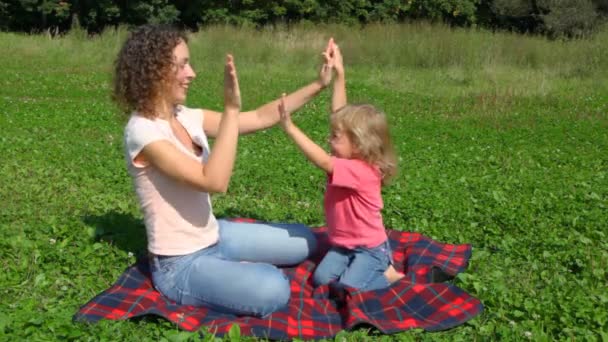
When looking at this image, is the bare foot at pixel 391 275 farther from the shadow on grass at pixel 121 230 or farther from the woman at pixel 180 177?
the shadow on grass at pixel 121 230

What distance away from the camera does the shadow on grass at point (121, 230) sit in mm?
5340

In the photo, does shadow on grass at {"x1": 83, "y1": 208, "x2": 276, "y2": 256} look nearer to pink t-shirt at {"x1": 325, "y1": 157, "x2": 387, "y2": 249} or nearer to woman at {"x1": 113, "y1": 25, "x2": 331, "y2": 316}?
woman at {"x1": 113, "y1": 25, "x2": 331, "y2": 316}

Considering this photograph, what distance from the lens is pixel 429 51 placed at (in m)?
19.1

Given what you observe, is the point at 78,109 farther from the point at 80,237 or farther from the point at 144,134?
the point at 144,134

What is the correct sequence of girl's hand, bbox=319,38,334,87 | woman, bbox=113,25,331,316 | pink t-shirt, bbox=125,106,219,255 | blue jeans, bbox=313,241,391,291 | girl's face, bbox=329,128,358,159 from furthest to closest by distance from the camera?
girl's hand, bbox=319,38,334,87
girl's face, bbox=329,128,358,159
blue jeans, bbox=313,241,391,291
pink t-shirt, bbox=125,106,219,255
woman, bbox=113,25,331,316

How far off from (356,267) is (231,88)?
54.7 inches

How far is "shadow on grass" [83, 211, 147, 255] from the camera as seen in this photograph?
5.34 metres

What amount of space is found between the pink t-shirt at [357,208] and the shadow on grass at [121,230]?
52.8 inches

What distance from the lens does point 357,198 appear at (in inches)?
188

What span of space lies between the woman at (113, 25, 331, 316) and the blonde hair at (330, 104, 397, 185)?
2.49 feet

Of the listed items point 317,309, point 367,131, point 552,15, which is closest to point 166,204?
point 317,309

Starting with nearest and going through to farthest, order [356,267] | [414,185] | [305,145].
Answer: [305,145] → [356,267] → [414,185]

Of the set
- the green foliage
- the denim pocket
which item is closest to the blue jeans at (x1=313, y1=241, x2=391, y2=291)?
the denim pocket

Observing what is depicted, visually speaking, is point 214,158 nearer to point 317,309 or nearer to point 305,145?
point 305,145
